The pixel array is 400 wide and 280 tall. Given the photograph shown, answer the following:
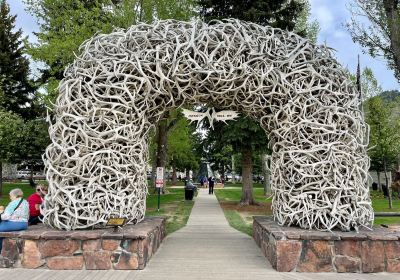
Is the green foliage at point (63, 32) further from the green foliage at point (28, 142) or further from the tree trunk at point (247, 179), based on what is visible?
the tree trunk at point (247, 179)

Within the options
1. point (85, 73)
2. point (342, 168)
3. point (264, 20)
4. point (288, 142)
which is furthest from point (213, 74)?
point (264, 20)

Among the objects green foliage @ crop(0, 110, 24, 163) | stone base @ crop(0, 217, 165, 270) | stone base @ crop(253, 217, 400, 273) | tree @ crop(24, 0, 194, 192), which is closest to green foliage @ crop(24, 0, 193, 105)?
tree @ crop(24, 0, 194, 192)

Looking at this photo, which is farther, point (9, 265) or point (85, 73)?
point (85, 73)

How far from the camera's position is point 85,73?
745 centimetres

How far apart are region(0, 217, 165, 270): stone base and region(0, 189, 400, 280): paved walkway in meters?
0.17

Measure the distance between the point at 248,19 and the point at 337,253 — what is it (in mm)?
12640

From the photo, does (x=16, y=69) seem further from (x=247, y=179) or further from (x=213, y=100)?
(x=213, y=100)

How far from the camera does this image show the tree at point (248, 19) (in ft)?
52.8

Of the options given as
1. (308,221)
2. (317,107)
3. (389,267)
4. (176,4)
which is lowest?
(389,267)

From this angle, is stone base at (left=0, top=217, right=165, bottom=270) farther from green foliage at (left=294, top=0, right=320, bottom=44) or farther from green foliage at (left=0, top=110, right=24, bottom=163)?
green foliage at (left=294, top=0, right=320, bottom=44)

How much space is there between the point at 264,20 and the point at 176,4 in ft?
22.0

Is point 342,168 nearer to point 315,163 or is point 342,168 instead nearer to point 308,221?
point 315,163

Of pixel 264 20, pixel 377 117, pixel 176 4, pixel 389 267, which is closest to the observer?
pixel 389 267

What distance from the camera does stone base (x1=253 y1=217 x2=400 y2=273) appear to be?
638 centimetres
